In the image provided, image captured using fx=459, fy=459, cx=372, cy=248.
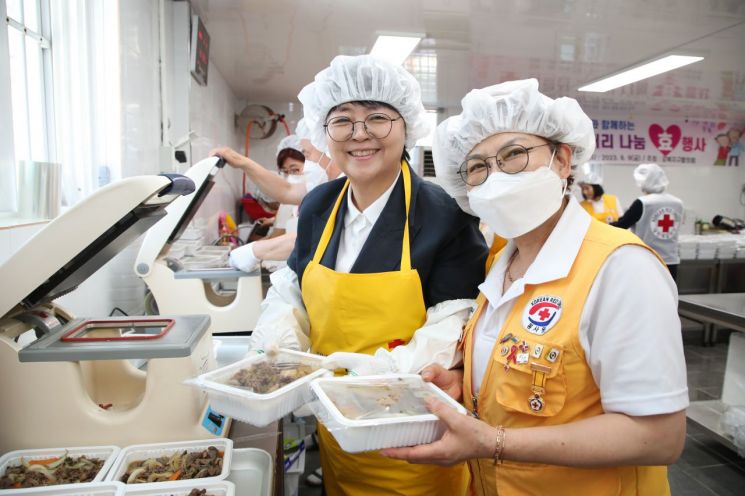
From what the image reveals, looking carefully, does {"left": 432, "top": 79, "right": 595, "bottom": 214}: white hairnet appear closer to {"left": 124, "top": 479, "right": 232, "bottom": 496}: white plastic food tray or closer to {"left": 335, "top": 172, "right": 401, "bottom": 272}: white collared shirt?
{"left": 335, "top": 172, "right": 401, "bottom": 272}: white collared shirt

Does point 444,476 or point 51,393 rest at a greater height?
point 51,393

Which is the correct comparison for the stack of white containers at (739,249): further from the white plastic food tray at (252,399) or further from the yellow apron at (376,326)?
the white plastic food tray at (252,399)

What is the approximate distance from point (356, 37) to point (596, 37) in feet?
7.46

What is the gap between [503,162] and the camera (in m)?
1.20

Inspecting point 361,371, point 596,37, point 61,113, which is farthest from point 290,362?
point 596,37

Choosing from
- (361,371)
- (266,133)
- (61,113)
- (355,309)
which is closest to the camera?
(361,371)

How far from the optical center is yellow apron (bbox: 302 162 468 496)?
139 cm

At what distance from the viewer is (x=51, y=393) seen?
1098mm

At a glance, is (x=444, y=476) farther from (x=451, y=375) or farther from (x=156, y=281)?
(x=156, y=281)

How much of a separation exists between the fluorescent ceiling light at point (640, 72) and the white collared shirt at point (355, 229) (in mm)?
4969

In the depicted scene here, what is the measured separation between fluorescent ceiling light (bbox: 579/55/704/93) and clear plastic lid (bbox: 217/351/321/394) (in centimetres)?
546

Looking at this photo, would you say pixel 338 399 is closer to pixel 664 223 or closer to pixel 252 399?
pixel 252 399

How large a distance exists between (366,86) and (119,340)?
3.36 ft

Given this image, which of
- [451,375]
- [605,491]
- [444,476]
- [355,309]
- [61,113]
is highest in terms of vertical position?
[61,113]
